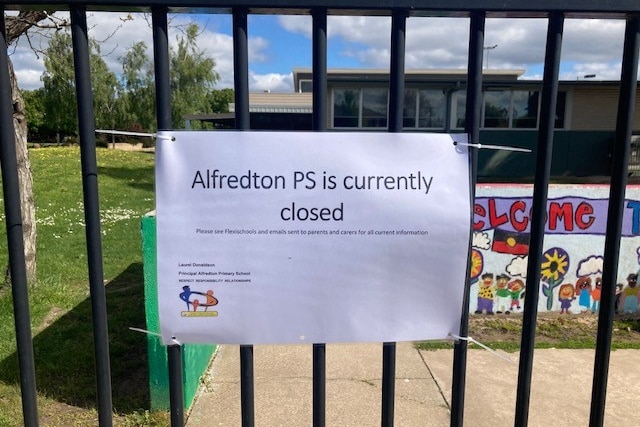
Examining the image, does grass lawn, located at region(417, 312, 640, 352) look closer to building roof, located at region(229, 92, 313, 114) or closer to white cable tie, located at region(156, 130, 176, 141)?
white cable tie, located at region(156, 130, 176, 141)

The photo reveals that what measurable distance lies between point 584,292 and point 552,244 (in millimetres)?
610

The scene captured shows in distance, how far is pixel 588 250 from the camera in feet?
16.9

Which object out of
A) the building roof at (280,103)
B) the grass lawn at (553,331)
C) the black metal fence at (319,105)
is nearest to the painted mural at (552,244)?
the grass lawn at (553,331)

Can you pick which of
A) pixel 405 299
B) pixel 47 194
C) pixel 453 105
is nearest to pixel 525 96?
pixel 453 105

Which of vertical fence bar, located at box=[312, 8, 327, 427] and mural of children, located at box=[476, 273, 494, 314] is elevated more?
vertical fence bar, located at box=[312, 8, 327, 427]

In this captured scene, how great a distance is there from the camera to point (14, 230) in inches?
57.1

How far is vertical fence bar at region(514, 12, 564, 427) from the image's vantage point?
4.79ft

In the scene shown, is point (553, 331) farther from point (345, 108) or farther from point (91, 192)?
point (345, 108)

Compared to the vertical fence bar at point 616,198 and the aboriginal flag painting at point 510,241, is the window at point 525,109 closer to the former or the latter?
the aboriginal flag painting at point 510,241

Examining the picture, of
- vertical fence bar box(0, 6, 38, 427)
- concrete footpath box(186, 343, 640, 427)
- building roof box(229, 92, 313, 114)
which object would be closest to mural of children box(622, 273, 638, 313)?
concrete footpath box(186, 343, 640, 427)

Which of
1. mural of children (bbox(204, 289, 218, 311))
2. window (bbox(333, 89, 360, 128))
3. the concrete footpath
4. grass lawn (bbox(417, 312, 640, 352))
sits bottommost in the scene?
grass lawn (bbox(417, 312, 640, 352))

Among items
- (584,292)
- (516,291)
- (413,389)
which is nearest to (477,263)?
(516,291)

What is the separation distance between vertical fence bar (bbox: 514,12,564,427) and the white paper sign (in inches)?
8.6

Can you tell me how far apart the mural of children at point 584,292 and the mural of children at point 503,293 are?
677mm
